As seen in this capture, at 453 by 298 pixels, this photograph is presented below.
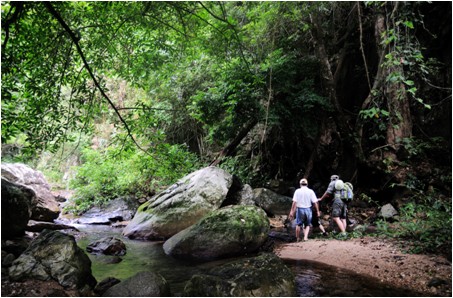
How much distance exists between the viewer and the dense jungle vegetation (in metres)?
4.97

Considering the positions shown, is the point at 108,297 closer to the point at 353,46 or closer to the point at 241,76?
the point at 241,76

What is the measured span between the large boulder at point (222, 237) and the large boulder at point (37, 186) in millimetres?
5872

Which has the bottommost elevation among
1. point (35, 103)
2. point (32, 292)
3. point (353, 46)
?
point (32, 292)

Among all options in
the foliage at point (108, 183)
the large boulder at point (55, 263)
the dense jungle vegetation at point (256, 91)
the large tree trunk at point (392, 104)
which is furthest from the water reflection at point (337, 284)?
the foliage at point (108, 183)

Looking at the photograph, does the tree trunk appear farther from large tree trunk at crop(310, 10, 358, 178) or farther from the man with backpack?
the man with backpack

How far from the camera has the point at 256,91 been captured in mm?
10289

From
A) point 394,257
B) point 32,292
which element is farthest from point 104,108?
point 394,257

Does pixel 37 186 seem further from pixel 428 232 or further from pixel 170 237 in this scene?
pixel 428 232

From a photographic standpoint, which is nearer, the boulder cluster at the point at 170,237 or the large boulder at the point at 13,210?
the boulder cluster at the point at 170,237

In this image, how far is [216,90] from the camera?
10320 mm

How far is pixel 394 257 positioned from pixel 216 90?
7130 millimetres

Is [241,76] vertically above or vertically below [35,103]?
above

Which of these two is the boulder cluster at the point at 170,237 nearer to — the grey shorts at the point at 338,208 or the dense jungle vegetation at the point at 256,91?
the dense jungle vegetation at the point at 256,91

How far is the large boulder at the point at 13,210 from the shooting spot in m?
6.33
